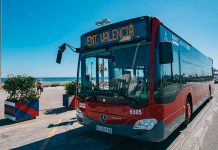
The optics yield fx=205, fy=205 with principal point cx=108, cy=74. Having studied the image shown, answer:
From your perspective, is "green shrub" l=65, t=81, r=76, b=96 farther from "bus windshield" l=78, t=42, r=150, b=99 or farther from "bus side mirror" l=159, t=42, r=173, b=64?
"bus side mirror" l=159, t=42, r=173, b=64

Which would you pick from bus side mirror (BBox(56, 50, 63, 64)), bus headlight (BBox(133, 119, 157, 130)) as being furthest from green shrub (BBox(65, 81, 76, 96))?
bus headlight (BBox(133, 119, 157, 130))

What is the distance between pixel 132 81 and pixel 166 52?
1017mm

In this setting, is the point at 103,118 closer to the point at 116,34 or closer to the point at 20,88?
the point at 116,34

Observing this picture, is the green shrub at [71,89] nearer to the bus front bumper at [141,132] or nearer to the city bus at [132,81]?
the city bus at [132,81]

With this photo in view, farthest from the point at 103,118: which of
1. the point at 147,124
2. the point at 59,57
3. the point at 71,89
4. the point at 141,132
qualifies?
the point at 71,89

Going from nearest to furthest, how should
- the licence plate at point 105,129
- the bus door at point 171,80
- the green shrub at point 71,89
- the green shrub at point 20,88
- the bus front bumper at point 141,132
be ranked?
the bus front bumper at point 141,132
the bus door at point 171,80
the licence plate at point 105,129
the green shrub at point 20,88
the green shrub at point 71,89

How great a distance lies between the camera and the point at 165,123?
481 centimetres

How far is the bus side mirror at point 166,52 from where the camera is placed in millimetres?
4531

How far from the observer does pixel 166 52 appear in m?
4.59

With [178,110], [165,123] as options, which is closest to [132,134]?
[165,123]

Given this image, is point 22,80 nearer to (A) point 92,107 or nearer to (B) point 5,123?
(B) point 5,123

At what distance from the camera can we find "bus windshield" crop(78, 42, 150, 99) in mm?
4684

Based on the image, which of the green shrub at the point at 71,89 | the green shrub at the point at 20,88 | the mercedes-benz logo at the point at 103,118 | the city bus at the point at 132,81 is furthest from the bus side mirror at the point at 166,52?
the green shrub at the point at 71,89

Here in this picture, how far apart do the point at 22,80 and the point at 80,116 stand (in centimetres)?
421
